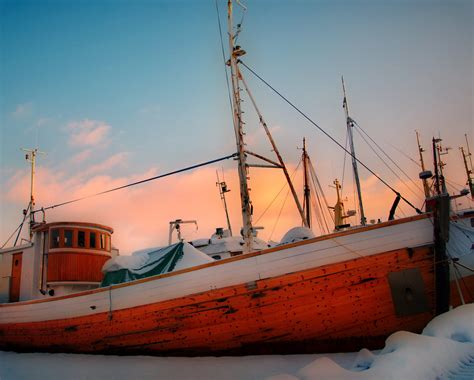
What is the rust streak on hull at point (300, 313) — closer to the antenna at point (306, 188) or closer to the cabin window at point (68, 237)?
the cabin window at point (68, 237)

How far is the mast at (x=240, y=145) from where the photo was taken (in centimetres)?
1032

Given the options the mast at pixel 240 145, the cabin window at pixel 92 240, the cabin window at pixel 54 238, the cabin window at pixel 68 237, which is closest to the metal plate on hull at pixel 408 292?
the mast at pixel 240 145

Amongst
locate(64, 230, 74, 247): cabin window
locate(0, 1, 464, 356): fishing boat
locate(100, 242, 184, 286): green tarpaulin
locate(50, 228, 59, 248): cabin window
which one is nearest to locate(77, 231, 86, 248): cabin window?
locate(64, 230, 74, 247): cabin window

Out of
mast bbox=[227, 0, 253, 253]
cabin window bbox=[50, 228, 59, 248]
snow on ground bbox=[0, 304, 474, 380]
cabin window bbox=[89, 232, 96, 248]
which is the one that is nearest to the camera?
snow on ground bbox=[0, 304, 474, 380]

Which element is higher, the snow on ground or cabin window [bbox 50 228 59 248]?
cabin window [bbox 50 228 59 248]

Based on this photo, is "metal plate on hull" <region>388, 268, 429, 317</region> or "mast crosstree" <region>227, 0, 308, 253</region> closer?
"metal plate on hull" <region>388, 268, 429, 317</region>

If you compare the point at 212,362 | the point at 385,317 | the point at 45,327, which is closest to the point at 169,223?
the point at 45,327

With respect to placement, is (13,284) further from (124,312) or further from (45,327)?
(124,312)

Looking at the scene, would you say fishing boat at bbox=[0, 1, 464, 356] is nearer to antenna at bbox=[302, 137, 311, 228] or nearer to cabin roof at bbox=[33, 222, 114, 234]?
cabin roof at bbox=[33, 222, 114, 234]

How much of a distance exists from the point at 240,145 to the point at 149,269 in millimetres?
4378

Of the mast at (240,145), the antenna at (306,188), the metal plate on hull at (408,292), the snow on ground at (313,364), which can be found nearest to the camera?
the snow on ground at (313,364)

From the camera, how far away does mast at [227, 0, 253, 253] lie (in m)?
10.3

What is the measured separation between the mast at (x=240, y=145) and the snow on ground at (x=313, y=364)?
10.8ft

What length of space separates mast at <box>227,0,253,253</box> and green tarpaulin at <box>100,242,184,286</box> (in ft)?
6.55
